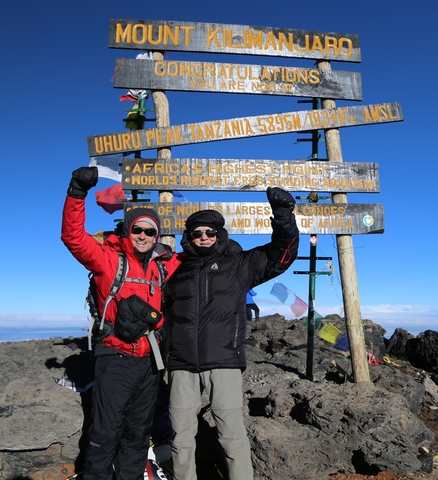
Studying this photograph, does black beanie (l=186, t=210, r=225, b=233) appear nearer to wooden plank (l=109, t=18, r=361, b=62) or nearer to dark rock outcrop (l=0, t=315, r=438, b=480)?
dark rock outcrop (l=0, t=315, r=438, b=480)

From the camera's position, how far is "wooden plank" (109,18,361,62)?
875cm

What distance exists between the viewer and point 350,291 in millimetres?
9109

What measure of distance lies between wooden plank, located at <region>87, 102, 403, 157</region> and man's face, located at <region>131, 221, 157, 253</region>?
143 inches

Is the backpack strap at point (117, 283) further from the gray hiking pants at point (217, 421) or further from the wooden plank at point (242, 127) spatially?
the wooden plank at point (242, 127)

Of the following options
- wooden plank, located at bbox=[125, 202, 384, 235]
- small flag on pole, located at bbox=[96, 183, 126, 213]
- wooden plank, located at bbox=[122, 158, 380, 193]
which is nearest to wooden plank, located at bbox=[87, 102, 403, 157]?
wooden plank, located at bbox=[122, 158, 380, 193]

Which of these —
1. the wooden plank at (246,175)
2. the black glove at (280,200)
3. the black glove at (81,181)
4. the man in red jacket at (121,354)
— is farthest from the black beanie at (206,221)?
A: the wooden plank at (246,175)

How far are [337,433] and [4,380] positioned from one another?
4.75m

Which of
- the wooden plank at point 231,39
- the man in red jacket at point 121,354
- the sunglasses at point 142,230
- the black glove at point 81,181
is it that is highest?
the wooden plank at point 231,39

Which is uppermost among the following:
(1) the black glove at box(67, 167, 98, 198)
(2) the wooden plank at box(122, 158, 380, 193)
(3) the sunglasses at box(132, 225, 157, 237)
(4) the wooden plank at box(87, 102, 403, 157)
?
(4) the wooden plank at box(87, 102, 403, 157)

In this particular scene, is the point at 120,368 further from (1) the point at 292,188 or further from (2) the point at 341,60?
(2) the point at 341,60

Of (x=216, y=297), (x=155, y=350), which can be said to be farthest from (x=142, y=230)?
(x=155, y=350)

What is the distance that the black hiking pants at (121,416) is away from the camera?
16.5ft

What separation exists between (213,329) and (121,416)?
1.29 m

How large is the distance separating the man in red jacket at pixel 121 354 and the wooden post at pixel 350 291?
4.68 metres
